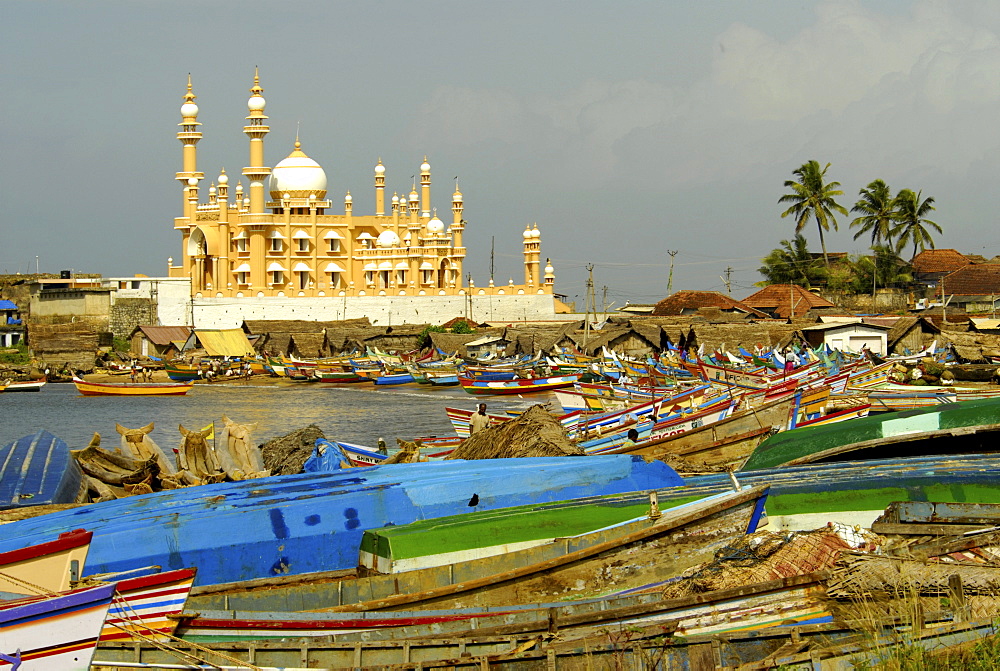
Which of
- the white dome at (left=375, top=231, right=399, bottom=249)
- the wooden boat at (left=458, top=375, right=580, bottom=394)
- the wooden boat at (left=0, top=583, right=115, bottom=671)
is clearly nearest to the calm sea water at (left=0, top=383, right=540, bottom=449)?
the wooden boat at (left=458, top=375, right=580, bottom=394)

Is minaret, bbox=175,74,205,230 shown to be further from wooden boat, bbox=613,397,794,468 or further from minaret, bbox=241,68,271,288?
wooden boat, bbox=613,397,794,468

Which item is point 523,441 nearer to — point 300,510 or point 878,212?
point 300,510

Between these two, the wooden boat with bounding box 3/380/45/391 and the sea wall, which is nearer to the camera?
the wooden boat with bounding box 3/380/45/391

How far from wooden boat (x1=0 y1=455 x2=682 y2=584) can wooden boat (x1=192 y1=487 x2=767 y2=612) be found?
100cm

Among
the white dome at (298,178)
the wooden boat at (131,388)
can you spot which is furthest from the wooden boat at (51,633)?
the white dome at (298,178)

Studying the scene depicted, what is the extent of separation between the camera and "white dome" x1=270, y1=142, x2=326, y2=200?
228 ft

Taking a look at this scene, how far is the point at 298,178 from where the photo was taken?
2741 inches

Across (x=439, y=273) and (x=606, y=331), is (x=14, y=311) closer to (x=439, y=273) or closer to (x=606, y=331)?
(x=439, y=273)

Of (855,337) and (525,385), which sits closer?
(525,385)

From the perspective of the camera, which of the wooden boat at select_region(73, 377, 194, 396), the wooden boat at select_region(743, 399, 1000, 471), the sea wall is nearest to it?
the wooden boat at select_region(743, 399, 1000, 471)

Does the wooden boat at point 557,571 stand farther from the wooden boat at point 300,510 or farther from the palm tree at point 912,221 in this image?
the palm tree at point 912,221

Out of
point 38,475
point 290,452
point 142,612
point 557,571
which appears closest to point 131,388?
point 290,452

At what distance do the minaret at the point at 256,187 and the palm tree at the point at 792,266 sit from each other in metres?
29.0

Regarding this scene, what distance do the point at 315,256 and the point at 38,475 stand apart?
→ 5335 centimetres
